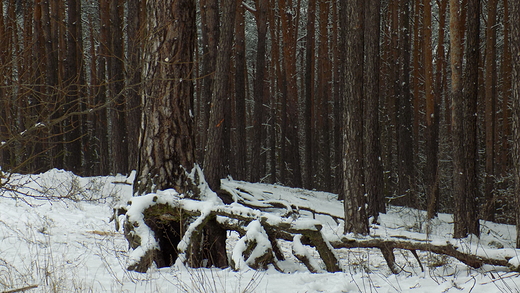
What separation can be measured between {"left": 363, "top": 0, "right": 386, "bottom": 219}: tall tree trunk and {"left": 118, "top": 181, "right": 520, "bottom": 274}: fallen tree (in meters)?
6.00

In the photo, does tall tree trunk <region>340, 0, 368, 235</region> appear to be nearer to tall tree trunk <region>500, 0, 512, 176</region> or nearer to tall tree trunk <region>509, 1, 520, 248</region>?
tall tree trunk <region>509, 1, 520, 248</region>

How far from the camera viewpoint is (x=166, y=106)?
15.7 feet

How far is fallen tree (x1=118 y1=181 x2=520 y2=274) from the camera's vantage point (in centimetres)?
388

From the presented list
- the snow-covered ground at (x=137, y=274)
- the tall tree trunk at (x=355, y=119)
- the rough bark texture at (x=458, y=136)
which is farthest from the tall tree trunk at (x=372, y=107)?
the snow-covered ground at (x=137, y=274)

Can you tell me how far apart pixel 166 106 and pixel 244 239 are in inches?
71.1

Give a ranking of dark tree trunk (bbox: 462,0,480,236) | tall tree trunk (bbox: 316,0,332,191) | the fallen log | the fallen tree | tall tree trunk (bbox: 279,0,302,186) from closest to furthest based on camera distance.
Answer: the fallen log
the fallen tree
dark tree trunk (bbox: 462,0,480,236)
tall tree trunk (bbox: 279,0,302,186)
tall tree trunk (bbox: 316,0,332,191)

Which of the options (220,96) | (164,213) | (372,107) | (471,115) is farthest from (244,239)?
(372,107)

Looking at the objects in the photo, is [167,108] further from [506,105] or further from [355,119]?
[506,105]

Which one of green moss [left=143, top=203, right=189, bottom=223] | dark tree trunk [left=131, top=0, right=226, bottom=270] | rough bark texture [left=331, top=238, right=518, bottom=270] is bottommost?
rough bark texture [left=331, top=238, right=518, bottom=270]

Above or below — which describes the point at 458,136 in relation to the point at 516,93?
below

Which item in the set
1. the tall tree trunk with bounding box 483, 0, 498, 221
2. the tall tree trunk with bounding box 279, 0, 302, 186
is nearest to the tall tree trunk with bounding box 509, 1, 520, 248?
the tall tree trunk with bounding box 483, 0, 498, 221

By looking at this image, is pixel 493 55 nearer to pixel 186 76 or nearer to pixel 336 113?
pixel 336 113

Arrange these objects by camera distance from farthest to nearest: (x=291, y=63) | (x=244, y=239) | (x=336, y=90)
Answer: (x=291, y=63)
(x=336, y=90)
(x=244, y=239)

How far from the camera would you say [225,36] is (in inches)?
419
